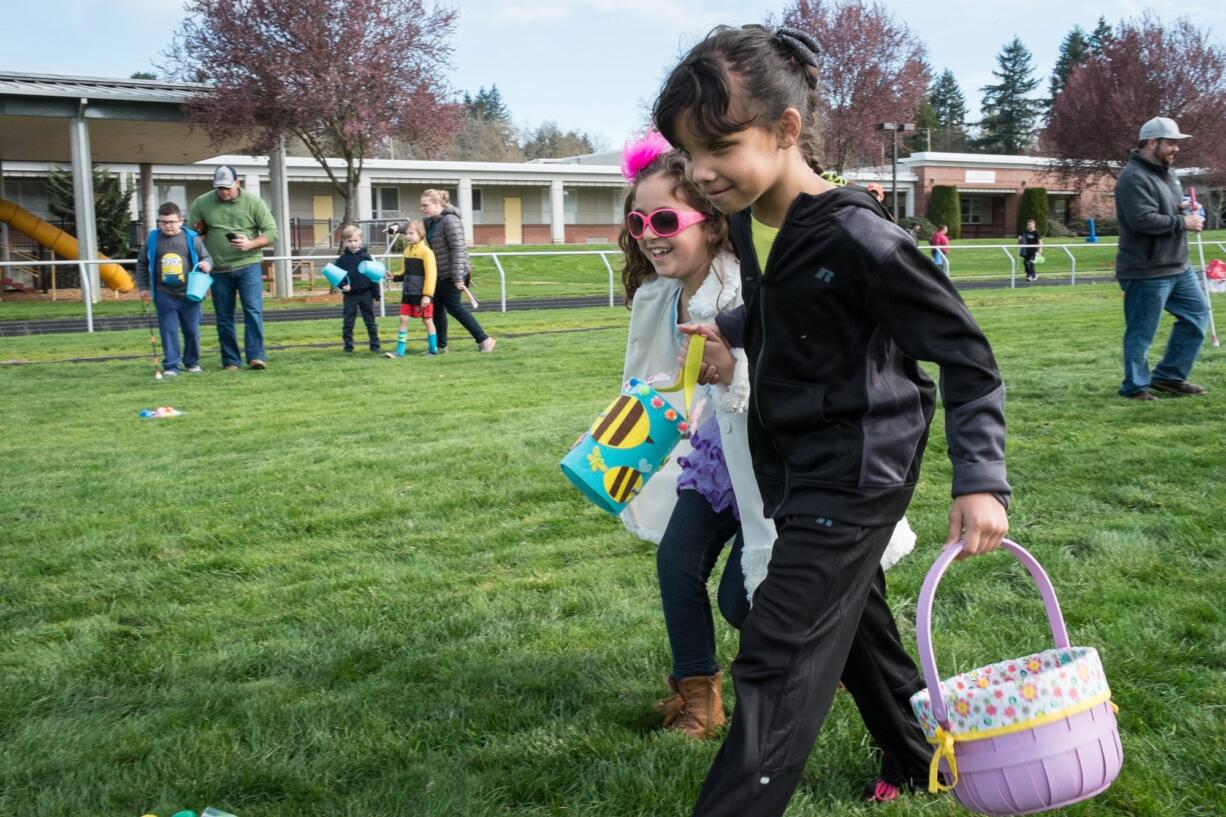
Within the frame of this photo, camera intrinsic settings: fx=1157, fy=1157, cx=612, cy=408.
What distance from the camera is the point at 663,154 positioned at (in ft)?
10.7

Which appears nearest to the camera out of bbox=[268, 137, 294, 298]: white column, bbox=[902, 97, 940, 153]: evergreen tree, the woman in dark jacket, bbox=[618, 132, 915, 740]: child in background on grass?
bbox=[618, 132, 915, 740]: child in background on grass

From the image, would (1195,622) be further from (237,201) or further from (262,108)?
(262,108)

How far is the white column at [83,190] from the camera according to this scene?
81.6ft

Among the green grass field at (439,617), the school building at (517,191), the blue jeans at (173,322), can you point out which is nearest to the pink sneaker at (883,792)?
the green grass field at (439,617)

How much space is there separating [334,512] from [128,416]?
4248mm

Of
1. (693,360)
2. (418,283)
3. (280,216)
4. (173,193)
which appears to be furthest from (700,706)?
(173,193)

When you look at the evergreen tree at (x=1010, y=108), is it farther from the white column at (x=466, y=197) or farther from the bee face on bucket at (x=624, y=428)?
the bee face on bucket at (x=624, y=428)

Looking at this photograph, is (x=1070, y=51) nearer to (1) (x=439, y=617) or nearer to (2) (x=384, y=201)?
(2) (x=384, y=201)

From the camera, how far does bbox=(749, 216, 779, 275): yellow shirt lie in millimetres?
2426

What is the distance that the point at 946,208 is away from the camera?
192ft

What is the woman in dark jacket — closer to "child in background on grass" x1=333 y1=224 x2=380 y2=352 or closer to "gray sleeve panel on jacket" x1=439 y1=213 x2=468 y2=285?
"gray sleeve panel on jacket" x1=439 y1=213 x2=468 y2=285

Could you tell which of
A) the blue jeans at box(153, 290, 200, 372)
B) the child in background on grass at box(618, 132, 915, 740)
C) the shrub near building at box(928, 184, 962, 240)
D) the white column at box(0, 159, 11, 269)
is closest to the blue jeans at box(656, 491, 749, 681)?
the child in background on grass at box(618, 132, 915, 740)

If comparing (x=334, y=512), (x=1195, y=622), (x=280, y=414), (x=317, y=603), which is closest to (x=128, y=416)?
(x=280, y=414)

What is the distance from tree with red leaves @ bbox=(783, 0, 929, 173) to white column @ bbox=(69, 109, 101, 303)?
26382 mm
